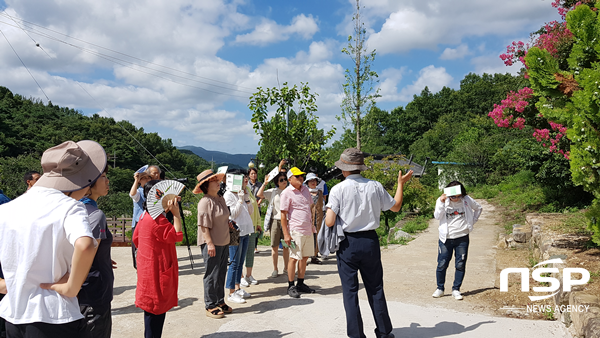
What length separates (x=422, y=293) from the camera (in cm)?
591

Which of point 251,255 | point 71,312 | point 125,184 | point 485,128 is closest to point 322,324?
point 251,255

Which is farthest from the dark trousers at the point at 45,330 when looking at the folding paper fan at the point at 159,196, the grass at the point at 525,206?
the grass at the point at 525,206

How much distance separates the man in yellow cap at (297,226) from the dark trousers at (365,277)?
1.92m

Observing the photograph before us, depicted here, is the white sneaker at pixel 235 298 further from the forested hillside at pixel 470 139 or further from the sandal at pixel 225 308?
the forested hillside at pixel 470 139

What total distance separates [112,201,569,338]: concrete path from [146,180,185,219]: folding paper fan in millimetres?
1531

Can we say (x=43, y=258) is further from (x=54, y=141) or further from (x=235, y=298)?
(x=54, y=141)

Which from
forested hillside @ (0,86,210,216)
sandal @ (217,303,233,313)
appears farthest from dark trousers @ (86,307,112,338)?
forested hillside @ (0,86,210,216)

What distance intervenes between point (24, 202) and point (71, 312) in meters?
0.56

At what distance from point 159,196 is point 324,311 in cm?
252

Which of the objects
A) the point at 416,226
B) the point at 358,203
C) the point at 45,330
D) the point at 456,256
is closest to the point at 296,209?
the point at 358,203

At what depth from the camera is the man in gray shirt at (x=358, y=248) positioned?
12.4 feet

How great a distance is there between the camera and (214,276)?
471 cm

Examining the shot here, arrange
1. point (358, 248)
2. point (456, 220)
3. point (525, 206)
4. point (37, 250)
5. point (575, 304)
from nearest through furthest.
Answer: point (37, 250), point (358, 248), point (575, 304), point (456, 220), point (525, 206)

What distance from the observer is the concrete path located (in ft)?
14.1
